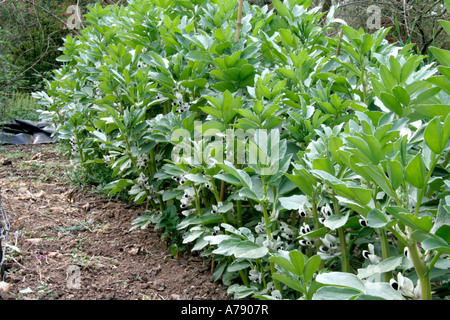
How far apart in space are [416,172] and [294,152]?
0.87m

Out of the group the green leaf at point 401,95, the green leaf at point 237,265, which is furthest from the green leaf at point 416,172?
the green leaf at point 237,265

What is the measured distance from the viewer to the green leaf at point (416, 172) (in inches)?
37.8

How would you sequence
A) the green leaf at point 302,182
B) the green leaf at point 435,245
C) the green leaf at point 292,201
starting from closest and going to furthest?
the green leaf at point 435,245, the green leaf at point 302,182, the green leaf at point 292,201

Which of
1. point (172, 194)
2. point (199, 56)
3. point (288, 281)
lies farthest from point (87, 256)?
point (288, 281)

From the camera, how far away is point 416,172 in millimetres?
977

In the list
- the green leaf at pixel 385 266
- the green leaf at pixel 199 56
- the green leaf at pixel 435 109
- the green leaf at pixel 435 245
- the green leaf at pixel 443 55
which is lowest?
the green leaf at pixel 385 266

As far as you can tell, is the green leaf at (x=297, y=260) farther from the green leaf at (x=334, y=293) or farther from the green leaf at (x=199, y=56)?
the green leaf at (x=199, y=56)

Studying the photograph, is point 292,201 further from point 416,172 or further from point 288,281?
point 416,172

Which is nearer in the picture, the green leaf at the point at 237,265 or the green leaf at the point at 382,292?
the green leaf at the point at 382,292

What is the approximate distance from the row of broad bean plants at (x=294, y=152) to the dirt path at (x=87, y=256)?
0.51 feet

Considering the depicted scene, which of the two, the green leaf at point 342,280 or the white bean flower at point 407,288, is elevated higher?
the green leaf at point 342,280

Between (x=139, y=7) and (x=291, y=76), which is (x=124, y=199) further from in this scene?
(x=291, y=76)
